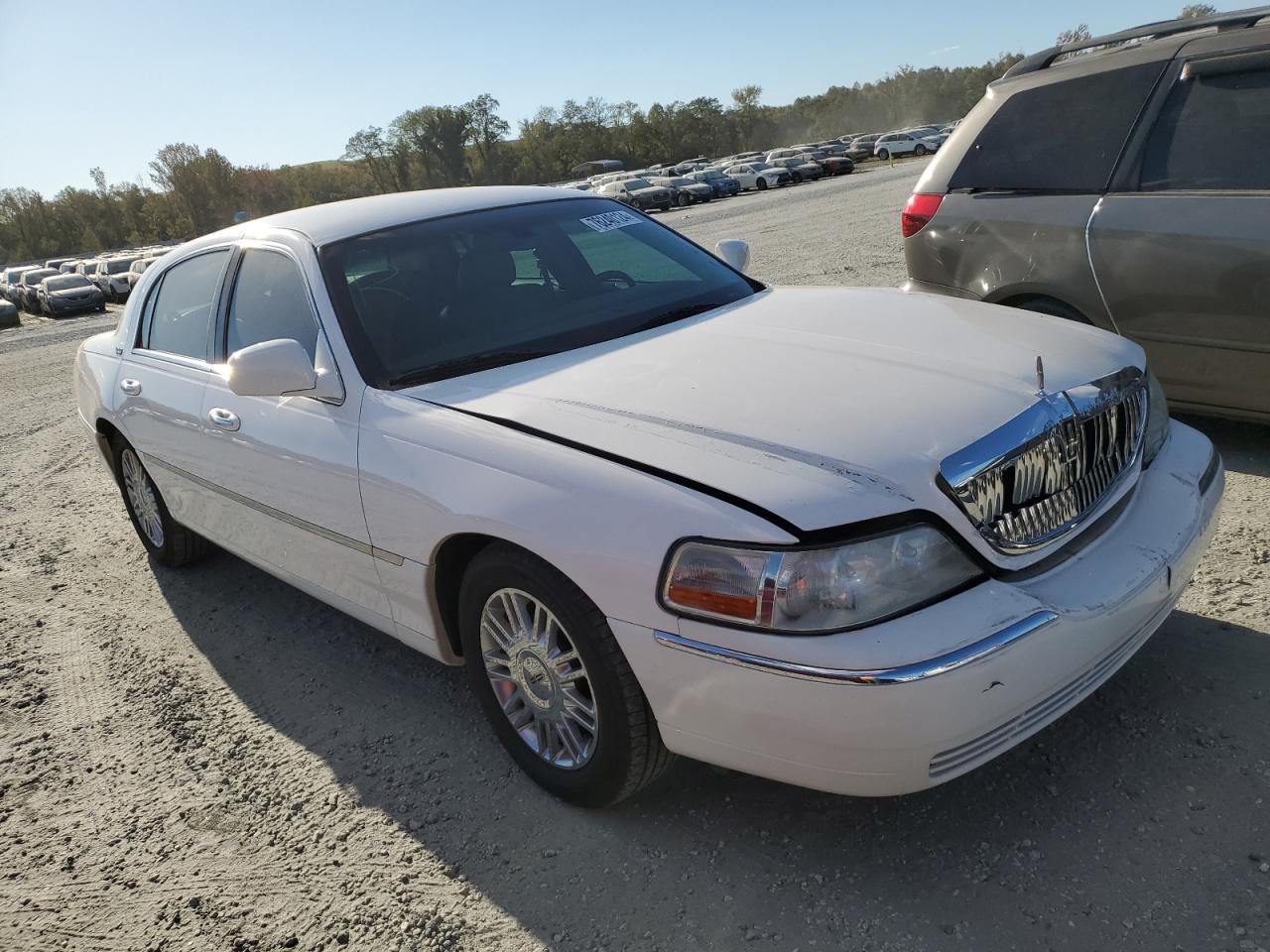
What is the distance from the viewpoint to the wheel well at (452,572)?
2711mm

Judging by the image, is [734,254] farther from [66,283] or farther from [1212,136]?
[66,283]

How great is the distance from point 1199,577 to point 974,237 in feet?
6.86

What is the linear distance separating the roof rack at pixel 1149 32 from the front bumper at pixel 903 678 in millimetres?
3192

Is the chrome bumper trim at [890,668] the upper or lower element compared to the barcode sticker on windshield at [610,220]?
lower

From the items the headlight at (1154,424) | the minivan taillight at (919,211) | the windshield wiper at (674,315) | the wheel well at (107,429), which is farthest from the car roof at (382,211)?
the headlight at (1154,424)

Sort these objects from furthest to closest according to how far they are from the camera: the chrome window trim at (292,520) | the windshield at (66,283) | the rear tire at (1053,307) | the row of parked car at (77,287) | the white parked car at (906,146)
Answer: the white parked car at (906,146), the windshield at (66,283), the row of parked car at (77,287), the rear tire at (1053,307), the chrome window trim at (292,520)

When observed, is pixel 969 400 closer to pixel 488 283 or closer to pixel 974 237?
pixel 488 283

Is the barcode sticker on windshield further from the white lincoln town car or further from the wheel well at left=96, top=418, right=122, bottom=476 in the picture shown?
the wheel well at left=96, top=418, right=122, bottom=476

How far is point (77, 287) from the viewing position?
33.1 metres

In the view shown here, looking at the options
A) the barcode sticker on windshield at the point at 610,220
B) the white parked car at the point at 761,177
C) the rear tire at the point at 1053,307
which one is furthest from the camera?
the white parked car at the point at 761,177

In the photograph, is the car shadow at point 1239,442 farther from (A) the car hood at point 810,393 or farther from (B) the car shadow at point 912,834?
(A) the car hood at point 810,393

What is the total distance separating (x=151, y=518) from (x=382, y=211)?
2267mm

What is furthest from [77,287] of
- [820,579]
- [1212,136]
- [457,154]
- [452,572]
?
[457,154]

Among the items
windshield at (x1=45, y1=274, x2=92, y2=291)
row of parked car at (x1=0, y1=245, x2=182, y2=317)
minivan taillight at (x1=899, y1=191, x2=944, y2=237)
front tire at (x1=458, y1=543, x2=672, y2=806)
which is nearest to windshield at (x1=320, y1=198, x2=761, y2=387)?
front tire at (x1=458, y1=543, x2=672, y2=806)
